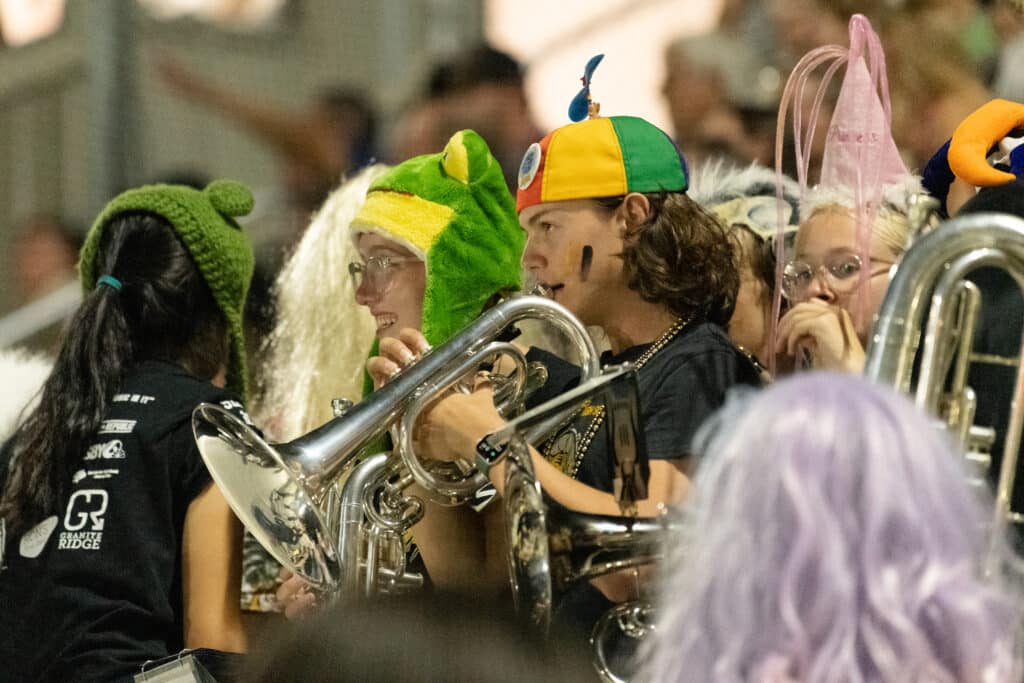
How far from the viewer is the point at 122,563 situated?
311cm

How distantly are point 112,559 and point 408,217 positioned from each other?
0.88 m

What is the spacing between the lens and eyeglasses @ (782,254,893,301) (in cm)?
255

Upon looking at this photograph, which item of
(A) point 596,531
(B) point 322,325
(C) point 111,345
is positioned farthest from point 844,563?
(B) point 322,325

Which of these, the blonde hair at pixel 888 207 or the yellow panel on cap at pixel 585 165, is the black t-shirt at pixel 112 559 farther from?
the blonde hair at pixel 888 207

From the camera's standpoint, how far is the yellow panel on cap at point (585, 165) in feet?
9.12

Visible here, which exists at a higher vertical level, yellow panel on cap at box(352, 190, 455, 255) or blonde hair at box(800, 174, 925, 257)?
yellow panel on cap at box(352, 190, 455, 255)

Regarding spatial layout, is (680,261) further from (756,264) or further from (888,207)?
(756,264)

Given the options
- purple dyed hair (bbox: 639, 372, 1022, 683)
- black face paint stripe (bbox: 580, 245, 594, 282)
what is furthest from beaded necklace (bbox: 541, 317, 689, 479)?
purple dyed hair (bbox: 639, 372, 1022, 683)

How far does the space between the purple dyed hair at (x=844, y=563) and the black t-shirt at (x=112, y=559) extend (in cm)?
190

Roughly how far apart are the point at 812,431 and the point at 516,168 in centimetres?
287

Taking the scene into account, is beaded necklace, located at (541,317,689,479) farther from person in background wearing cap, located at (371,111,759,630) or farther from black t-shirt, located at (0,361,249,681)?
black t-shirt, located at (0,361,249,681)

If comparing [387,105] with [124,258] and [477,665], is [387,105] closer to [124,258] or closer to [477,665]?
[124,258]

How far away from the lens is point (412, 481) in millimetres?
2758

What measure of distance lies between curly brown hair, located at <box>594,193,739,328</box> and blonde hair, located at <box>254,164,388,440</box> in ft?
3.50
